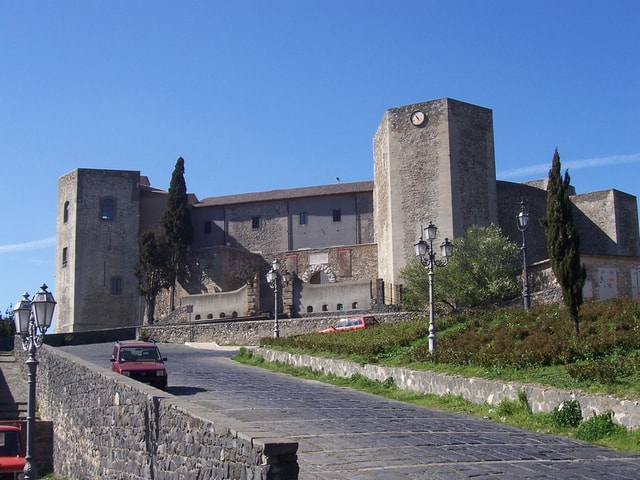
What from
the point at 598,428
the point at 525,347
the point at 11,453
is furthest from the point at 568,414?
the point at 11,453

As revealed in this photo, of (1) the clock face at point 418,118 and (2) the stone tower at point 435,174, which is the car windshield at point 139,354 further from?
(1) the clock face at point 418,118

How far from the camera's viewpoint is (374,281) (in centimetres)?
4828

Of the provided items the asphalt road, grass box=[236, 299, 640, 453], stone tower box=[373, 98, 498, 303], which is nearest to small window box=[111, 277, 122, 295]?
stone tower box=[373, 98, 498, 303]

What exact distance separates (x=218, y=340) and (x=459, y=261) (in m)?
13.1

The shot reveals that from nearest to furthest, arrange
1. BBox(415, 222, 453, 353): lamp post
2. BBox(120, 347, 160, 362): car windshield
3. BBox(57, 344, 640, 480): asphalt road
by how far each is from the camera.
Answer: BBox(57, 344, 640, 480): asphalt road
BBox(120, 347, 160, 362): car windshield
BBox(415, 222, 453, 353): lamp post

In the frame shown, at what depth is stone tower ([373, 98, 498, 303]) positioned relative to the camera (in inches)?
1784

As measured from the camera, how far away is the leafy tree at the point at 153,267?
54406 mm

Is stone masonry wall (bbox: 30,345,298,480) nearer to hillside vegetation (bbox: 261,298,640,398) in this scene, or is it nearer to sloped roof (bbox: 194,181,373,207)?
hillside vegetation (bbox: 261,298,640,398)

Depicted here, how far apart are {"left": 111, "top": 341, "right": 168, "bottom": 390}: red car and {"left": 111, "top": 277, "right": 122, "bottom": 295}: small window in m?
39.0

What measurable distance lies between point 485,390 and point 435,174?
1181 inches

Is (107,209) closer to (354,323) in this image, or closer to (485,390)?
(354,323)

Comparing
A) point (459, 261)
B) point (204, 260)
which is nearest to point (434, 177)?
point (459, 261)

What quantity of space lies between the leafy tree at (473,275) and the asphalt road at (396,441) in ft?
67.4

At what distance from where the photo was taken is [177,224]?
56.0m
